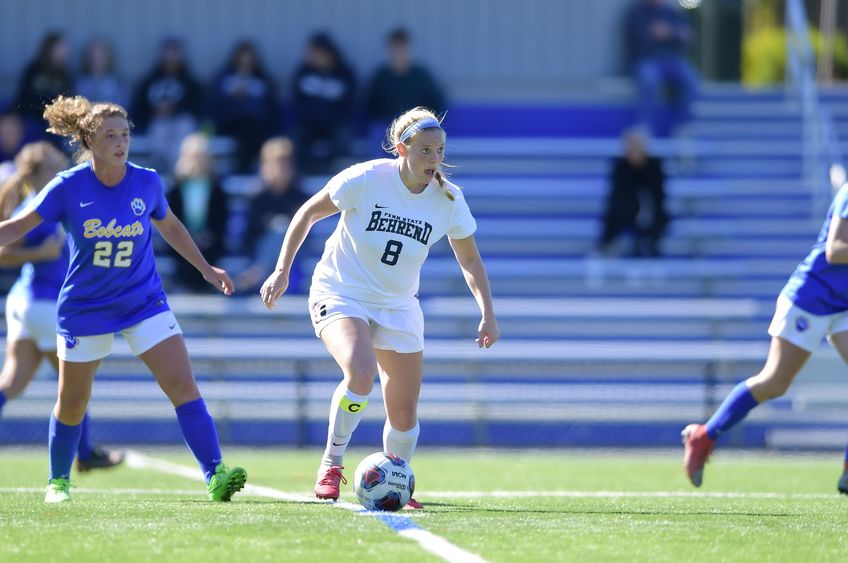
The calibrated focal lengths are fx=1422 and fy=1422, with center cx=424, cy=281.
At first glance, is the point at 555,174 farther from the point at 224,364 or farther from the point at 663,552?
the point at 663,552

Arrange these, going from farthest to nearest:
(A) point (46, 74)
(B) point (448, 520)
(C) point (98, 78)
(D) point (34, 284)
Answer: (C) point (98, 78), (A) point (46, 74), (D) point (34, 284), (B) point (448, 520)

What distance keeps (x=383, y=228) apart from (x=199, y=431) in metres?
1.37

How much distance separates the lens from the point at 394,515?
657cm

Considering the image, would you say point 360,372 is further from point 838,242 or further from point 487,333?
point 838,242

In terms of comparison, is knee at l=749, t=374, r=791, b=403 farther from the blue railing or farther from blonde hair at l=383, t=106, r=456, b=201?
the blue railing

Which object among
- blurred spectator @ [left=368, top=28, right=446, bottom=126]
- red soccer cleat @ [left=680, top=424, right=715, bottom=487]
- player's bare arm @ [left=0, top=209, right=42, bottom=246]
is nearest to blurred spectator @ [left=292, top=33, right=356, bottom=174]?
blurred spectator @ [left=368, top=28, right=446, bottom=126]

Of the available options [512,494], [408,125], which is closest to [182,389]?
[408,125]

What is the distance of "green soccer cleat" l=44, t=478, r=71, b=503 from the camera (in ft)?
23.2

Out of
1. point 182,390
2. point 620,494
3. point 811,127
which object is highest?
point 811,127

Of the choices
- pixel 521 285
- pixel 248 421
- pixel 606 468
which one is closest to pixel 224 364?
pixel 248 421

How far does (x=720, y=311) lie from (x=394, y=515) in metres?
8.57

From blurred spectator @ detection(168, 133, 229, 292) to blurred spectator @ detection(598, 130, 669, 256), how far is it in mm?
4081

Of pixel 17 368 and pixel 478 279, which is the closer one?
pixel 478 279

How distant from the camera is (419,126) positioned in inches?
277
